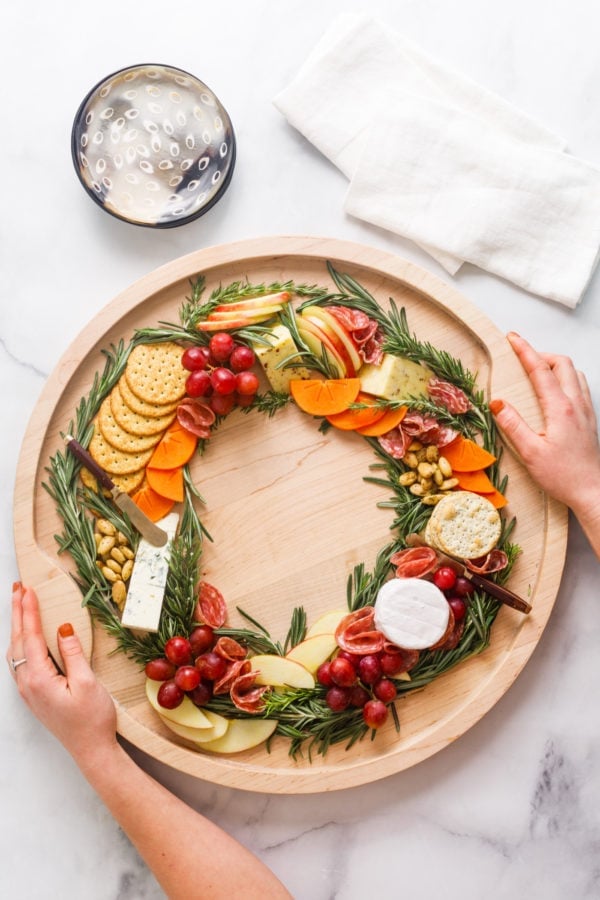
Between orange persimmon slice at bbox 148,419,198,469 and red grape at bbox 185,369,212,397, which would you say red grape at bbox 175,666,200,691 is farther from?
red grape at bbox 185,369,212,397

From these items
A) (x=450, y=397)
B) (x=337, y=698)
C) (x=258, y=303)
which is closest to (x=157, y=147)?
(x=258, y=303)

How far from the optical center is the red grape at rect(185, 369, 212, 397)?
2.04 meters

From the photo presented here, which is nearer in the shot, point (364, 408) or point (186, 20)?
point (364, 408)

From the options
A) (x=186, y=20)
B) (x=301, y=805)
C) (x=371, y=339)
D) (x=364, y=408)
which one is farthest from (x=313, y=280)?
(x=301, y=805)

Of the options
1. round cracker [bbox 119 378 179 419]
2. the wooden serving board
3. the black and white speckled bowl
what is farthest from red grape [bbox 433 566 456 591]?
the black and white speckled bowl

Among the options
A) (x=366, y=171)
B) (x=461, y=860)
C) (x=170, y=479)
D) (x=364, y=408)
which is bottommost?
(x=461, y=860)

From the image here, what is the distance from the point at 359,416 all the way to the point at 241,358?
337 mm

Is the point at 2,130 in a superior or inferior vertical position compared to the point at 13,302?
superior

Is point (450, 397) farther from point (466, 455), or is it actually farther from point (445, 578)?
point (445, 578)

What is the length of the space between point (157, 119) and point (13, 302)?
0.62m

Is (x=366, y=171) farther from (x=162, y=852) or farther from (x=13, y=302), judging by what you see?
(x=162, y=852)

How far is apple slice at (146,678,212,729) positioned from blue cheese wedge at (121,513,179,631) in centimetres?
15

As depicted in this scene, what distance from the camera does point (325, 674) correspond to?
206 cm

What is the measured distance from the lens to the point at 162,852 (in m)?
2.00
